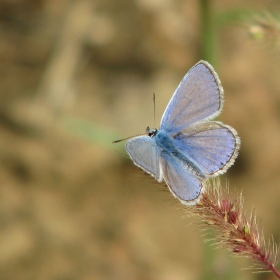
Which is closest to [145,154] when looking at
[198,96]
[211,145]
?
[211,145]

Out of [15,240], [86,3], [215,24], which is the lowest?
[15,240]

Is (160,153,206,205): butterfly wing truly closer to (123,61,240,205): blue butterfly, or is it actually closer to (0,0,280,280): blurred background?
(123,61,240,205): blue butterfly

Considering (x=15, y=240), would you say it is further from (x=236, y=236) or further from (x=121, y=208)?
(x=236, y=236)

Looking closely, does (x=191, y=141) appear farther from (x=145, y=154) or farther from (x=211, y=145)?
(x=145, y=154)

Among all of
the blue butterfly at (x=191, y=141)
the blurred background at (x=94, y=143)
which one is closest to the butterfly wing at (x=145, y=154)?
the blue butterfly at (x=191, y=141)

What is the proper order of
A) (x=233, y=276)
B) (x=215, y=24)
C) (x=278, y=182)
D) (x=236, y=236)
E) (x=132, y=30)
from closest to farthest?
(x=236, y=236)
(x=215, y=24)
(x=233, y=276)
(x=132, y=30)
(x=278, y=182)

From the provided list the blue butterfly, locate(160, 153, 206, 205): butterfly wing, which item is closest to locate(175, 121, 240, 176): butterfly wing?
the blue butterfly

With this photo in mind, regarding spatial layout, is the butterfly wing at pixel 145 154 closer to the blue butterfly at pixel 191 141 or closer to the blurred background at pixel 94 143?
the blue butterfly at pixel 191 141

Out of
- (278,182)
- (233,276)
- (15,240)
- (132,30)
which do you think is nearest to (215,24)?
(132,30)
